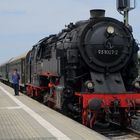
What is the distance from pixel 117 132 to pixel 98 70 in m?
2.05

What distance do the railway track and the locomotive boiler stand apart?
12.8 inches

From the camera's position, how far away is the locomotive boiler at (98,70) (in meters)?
13.5

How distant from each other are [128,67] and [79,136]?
5.19 meters

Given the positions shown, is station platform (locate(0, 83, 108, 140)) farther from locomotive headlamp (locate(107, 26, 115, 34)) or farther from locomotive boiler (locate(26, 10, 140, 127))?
locomotive headlamp (locate(107, 26, 115, 34))

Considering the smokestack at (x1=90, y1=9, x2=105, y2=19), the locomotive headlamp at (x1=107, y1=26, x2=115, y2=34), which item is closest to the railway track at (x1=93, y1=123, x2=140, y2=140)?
the locomotive headlamp at (x1=107, y1=26, x2=115, y2=34)

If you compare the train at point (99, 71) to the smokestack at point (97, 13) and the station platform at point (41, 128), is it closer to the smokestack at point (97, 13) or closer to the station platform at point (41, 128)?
the smokestack at point (97, 13)

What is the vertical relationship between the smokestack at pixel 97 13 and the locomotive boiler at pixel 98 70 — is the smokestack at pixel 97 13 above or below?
above

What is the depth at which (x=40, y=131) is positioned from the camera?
11.3m

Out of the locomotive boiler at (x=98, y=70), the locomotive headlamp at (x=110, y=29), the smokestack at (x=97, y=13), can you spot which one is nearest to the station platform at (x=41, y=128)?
the locomotive boiler at (x=98, y=70)

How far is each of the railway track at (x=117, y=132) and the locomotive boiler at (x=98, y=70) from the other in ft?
1.07

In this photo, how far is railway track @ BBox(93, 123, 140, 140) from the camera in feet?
41.6

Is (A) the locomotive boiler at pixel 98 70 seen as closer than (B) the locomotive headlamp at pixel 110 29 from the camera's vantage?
Result: Yes

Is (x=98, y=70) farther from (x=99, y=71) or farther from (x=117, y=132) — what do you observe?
(x=117, y=132)

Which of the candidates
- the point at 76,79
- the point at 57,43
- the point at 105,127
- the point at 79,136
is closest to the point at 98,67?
the point at 76,79
